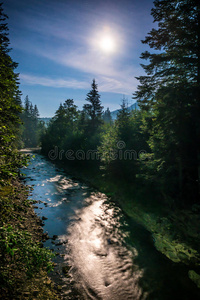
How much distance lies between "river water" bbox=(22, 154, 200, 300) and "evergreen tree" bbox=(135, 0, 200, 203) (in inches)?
170

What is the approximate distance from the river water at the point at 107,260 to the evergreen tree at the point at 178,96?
4.31 metres

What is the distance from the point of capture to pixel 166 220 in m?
10.6

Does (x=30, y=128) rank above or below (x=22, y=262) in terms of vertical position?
above

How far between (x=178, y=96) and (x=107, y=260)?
9414 mm

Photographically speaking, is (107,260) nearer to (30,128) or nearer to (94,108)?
(94,108)

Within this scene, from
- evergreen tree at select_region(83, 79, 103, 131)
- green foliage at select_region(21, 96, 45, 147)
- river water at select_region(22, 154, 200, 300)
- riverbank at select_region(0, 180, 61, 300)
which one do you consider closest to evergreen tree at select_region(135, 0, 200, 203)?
river water at select_region(22, 154, 200, 300)

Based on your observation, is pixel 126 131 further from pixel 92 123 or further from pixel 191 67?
pixel 92 123

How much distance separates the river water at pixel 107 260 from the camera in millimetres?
6004

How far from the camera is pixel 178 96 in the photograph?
8609 millimetres

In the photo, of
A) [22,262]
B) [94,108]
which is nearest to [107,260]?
[22,262]

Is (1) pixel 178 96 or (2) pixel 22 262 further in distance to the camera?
(1) pixel 178 96

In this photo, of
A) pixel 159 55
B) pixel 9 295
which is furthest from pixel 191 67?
pixel 9 295

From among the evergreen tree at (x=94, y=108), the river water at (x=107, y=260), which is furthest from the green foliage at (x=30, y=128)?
the river water at (x=107, y=260)

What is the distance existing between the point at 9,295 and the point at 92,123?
32.2 metres
